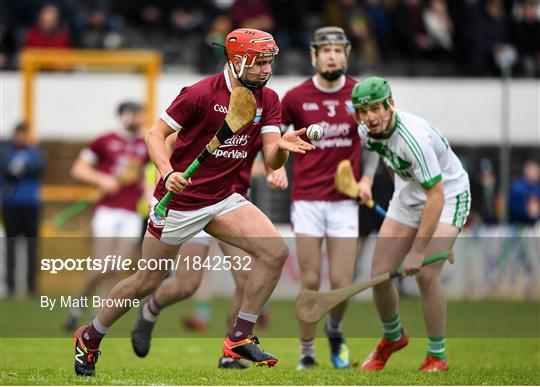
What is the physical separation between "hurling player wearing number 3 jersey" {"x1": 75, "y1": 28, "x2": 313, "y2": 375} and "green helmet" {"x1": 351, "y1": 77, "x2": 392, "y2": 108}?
75cm

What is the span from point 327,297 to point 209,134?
1.63 meters

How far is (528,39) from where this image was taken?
19797 millimetres

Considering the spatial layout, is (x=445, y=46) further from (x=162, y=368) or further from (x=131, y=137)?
(x=162, y=368)

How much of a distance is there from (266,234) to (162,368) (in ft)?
5.63

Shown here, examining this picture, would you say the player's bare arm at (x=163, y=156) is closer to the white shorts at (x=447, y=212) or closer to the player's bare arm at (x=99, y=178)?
the white shorts at (x=447, y=212)

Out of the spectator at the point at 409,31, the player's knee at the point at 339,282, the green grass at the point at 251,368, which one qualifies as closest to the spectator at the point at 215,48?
the spectator at the point at 409,31

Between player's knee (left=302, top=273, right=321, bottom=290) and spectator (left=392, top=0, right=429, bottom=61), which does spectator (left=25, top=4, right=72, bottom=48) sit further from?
player's knee (left=302, top=273, right=321, bottom=290)

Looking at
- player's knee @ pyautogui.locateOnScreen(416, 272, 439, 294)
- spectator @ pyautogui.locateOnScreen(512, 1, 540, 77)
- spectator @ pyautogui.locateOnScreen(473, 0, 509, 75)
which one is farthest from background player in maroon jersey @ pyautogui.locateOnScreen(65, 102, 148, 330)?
spectator @ pyautogui.locateOnScreen(512, 1, 540, 77)

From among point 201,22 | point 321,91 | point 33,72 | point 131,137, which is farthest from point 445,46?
point 321,91

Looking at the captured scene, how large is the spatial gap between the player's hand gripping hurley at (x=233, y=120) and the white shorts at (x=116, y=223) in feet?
17.5

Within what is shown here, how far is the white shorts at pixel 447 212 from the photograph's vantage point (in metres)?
9.14

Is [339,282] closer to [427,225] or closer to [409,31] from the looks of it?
[427,225]

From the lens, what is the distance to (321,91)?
32.7 feet

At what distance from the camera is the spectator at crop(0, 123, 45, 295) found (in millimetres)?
16375
